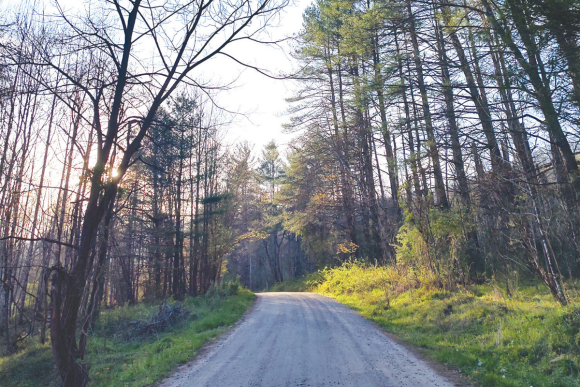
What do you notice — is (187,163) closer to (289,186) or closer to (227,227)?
(227,227)

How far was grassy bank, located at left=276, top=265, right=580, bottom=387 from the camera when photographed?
519 cm

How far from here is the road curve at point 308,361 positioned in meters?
5.22

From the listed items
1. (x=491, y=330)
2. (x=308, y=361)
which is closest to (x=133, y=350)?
(x=308, y=361)

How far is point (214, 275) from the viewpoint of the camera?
20969 millimetres

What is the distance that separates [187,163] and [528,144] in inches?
645

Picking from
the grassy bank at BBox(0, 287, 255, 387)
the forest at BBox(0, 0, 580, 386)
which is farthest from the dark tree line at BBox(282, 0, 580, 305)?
the grassy bank at BBox(0, 287, 255, 387)

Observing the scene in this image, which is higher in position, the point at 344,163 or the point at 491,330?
the point at 344,163

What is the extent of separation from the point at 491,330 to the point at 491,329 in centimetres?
3

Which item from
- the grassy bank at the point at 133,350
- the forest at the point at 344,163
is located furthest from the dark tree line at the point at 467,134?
the grassy bank at the point at 133,350

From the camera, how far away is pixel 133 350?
1006cm

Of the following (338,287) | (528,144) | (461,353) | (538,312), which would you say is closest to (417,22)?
(528,144)

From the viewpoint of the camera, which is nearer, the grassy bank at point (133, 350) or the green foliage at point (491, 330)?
the green foliage at point (491, 330)

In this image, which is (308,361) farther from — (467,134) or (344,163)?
(344,163)

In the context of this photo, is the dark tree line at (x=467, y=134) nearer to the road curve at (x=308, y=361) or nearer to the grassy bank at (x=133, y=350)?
the road curve at (x=308, y=361)
